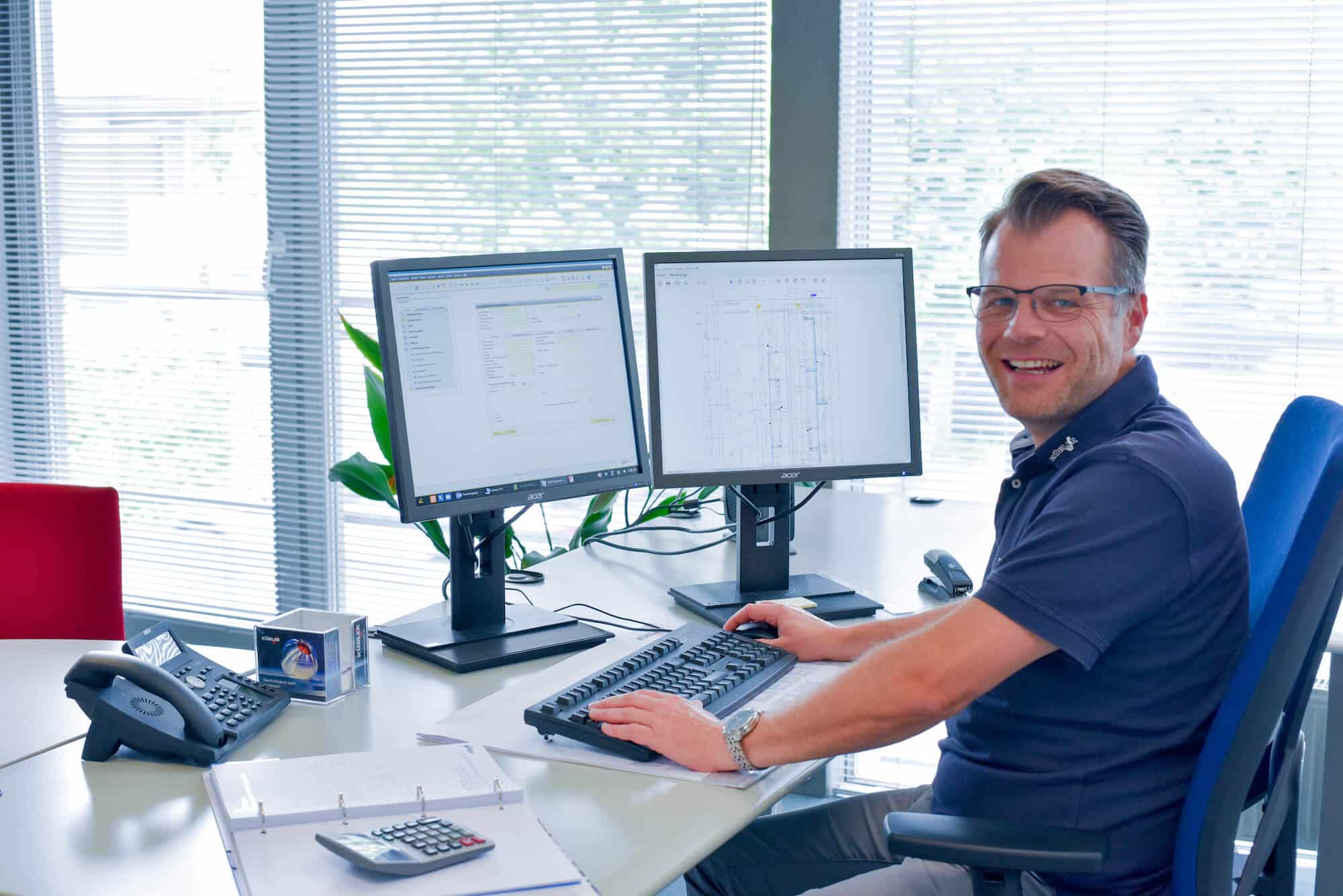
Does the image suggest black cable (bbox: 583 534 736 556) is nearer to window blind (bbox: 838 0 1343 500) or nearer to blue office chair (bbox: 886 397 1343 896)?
window blind (bbox: 838 0 1343 500)

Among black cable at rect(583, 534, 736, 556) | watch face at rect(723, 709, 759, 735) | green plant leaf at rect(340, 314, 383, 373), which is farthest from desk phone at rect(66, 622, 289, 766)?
green plant leaf at rect(340, 314, 383, 373)

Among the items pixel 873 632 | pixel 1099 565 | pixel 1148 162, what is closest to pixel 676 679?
pixel 873 632

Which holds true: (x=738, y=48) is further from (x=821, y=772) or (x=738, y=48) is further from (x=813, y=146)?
(x=821, y=772)

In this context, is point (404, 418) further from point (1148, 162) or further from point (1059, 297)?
point (1148, 162)

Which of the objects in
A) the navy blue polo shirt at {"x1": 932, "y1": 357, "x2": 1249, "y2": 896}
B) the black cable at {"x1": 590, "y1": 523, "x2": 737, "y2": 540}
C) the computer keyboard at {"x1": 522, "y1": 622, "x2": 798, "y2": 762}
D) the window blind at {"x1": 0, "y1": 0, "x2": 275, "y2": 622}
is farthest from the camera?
the window blind at {"x1": 0, "y1": 0, "x2": 275, "y2": 622}

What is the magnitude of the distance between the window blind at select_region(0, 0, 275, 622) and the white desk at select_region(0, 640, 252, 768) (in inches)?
72.4

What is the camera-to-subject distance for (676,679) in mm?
1619

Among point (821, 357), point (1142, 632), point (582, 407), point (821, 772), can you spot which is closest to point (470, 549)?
point (582, 407)

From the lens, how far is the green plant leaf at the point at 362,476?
309 centimetres

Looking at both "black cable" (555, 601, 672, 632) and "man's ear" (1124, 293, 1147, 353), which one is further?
"black cable" (555, 601, 672, 632)

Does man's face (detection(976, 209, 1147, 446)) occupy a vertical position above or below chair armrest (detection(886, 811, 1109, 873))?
above

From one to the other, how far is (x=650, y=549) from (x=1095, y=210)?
112 cm

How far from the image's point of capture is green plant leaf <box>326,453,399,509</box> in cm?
309

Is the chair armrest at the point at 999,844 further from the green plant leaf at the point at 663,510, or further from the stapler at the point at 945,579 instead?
the green plant leaf at the point at 663,510
